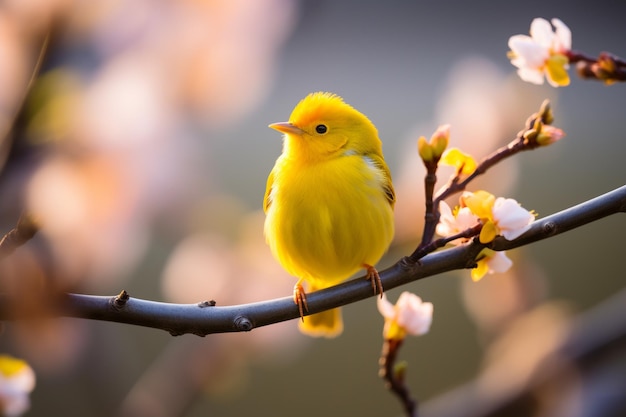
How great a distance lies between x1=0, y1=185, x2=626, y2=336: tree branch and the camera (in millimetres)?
447

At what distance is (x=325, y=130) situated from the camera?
1.89 ft

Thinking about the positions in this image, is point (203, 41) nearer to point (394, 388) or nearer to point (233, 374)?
point (394, 388)

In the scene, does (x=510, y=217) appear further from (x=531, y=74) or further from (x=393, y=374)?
(x=393, y=374)

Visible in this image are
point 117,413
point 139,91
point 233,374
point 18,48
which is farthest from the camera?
point 233,374

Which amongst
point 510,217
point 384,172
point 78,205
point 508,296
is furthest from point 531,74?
point 508,296

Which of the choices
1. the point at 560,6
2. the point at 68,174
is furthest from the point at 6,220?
the point at 560,6

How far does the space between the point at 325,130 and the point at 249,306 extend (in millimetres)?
180

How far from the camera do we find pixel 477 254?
47 cm

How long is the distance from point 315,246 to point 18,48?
0.31 meters

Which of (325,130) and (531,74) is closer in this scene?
(531,74)

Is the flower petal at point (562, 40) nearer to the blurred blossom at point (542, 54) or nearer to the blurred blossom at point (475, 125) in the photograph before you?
the blurred blossom at point (542, 54)

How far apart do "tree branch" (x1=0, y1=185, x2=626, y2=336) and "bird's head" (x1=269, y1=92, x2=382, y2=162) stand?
0.13m

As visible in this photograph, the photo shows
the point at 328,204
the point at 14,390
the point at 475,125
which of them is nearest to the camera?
the point at 14,390

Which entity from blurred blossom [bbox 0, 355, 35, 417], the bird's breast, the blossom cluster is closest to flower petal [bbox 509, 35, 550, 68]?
the blossom cluster
